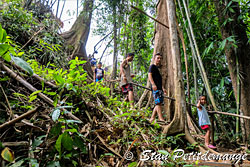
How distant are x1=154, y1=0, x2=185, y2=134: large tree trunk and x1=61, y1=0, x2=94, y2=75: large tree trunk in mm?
3883

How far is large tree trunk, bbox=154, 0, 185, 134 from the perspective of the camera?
8.23 ft

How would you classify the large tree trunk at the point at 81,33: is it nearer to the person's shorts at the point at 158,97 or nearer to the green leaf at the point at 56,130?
the person's shorts at the point at 158,97

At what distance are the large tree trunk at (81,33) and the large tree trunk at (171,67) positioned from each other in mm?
3883

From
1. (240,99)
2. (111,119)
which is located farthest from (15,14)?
(240,99)

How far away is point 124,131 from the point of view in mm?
2104

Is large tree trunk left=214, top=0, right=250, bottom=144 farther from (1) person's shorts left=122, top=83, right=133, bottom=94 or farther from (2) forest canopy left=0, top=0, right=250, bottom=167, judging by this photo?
(1) person's shorts left=122, top=83, right=133, bottom=94

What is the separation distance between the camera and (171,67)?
400 cm

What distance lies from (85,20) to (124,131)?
7736mm

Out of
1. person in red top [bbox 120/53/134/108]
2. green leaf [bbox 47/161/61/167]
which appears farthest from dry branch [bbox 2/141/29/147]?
person in red top [bbox 120/53/134/108]

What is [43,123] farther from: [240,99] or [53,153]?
[240,99]

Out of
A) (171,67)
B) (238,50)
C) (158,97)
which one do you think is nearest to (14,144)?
(158,97)

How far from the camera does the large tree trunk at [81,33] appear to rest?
758 centimetres

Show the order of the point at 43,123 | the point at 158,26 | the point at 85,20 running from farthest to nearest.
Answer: the point at 85,20, the point at 158,26, the point at 43,123

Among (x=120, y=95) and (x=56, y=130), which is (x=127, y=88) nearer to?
(x=120, y=95)
